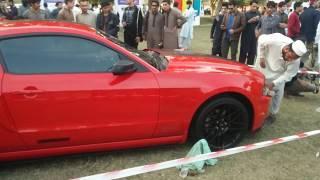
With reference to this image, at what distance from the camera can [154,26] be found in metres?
8.43

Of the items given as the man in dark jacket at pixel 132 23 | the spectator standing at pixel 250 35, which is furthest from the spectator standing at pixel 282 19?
the man in dark jacket at pixel 132 23

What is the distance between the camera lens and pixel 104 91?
4004mm

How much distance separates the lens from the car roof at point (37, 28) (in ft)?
12.8

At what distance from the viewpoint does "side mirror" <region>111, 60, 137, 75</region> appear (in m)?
4.02

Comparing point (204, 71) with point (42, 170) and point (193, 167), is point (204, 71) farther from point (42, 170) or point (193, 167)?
point (42, 170)

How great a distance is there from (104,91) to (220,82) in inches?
52.5

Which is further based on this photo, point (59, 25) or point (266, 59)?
point (266, 59)

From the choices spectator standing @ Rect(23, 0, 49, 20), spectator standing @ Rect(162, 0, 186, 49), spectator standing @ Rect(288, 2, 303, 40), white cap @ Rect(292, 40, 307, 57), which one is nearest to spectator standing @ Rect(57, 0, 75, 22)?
spectator standing @ Rect(23, 0, 49, 20)

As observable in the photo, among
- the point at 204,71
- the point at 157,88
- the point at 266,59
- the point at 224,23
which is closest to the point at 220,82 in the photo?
the point at 204,71

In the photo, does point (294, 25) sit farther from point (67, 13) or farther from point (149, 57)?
point (149, 57)

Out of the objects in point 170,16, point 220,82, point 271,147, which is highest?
point 170,16

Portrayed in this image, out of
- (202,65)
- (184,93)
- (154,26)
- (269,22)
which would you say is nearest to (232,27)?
(269,22)

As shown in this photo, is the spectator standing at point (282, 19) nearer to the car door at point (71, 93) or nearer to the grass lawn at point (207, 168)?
the grass lawn at point (207, 168)

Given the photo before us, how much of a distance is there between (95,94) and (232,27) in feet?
20.2
